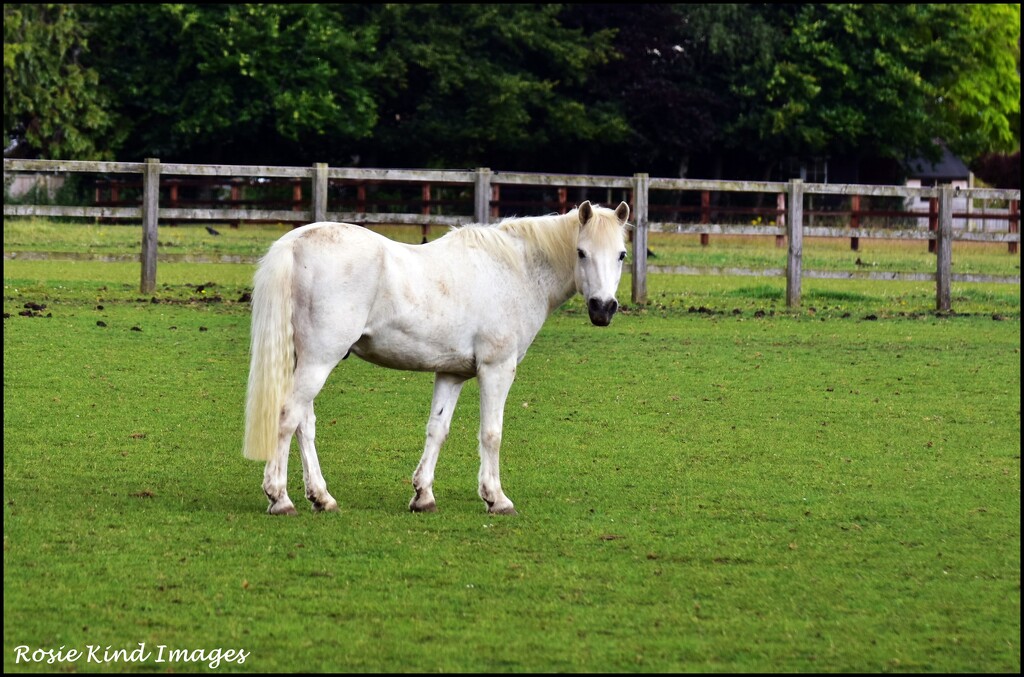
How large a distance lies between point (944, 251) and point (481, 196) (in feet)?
21.6

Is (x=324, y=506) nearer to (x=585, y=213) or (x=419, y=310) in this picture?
(x=419, y=310)

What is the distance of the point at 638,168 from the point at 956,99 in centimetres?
1289

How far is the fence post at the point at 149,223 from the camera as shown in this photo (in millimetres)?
18484

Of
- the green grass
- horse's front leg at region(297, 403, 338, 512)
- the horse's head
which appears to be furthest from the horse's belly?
the green grass

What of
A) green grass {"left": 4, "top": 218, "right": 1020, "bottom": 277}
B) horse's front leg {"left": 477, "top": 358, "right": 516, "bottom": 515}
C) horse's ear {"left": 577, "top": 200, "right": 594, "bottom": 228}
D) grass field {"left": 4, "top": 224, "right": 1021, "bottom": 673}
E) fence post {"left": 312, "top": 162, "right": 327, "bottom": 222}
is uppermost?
fence post {"left": 312, "top": 162, "right": 327, "bottom": 222}

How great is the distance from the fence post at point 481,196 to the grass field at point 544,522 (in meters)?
5.02

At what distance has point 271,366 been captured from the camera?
7.02 meters

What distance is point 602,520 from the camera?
7172 mm

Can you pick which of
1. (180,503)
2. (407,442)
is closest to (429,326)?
(180,503)

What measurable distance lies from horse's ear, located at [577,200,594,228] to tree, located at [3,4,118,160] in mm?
37381

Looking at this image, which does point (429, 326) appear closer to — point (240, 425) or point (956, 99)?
point (240, 425)

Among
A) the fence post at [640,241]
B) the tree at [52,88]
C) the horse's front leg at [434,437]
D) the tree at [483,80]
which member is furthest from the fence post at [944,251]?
the tree at [52,88]

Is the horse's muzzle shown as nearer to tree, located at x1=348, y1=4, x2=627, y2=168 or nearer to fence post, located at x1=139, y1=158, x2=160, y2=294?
fence post, located at x1=139, y1=158, x2=160, y2=294

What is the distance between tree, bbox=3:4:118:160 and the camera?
4247 centimetres
